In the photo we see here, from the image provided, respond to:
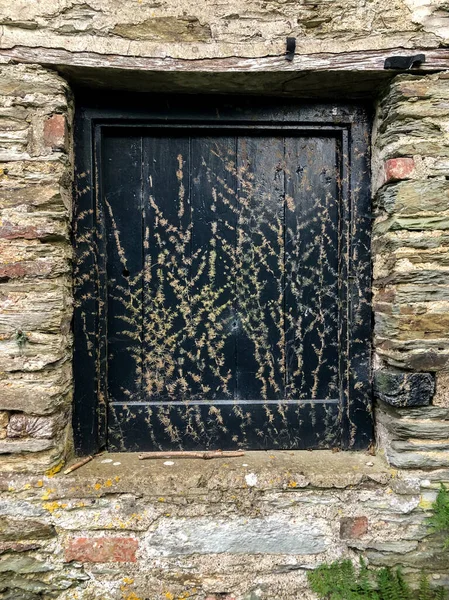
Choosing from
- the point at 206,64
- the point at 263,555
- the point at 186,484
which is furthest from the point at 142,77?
the point at 263,555

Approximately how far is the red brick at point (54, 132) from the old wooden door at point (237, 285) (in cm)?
23

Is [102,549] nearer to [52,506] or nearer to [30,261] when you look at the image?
[52,506]

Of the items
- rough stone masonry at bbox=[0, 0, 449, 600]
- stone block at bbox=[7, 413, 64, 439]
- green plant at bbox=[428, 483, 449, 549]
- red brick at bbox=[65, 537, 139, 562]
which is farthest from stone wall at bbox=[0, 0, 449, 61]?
red brick at bbox=[65, 537, 139, 562]

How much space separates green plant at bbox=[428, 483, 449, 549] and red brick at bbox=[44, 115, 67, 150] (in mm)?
1983

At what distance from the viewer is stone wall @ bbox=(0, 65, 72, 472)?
1587 mm

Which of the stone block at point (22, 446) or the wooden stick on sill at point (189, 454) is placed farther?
the wooden stick on sill at point (189, 454)

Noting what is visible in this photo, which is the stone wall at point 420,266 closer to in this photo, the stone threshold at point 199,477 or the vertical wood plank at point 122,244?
the stone threshold at point 199,477

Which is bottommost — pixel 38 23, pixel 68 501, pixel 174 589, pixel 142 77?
pixel 174 589

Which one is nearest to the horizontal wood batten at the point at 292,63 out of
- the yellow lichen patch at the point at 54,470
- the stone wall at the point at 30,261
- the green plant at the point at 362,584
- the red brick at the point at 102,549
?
the stone wall at the point at 30,261

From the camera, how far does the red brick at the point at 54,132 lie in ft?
5.25

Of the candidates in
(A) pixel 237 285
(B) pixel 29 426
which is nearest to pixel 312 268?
(A) pixel 237 285

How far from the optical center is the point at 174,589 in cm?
162

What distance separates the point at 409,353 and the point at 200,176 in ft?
3.72

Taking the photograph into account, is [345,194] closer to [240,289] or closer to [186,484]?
[240,289]
